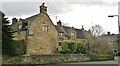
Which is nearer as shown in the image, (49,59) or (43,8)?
(49,59)

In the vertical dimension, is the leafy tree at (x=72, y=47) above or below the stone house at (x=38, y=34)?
below

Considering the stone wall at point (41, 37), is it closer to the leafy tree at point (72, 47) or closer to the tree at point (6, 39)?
the leafy tree at point (72, 47)

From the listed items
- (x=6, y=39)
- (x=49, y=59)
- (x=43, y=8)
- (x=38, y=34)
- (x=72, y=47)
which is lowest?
(x=49, y=59)

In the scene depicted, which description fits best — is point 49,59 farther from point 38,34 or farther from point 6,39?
point 38,34

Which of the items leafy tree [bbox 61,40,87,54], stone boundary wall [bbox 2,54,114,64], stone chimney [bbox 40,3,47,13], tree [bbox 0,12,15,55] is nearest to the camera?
tree [bbox 0,12,15,55]

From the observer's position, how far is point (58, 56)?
1788 inches

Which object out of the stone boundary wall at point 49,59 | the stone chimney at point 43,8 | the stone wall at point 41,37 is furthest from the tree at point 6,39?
the stone chimney at point 43,8

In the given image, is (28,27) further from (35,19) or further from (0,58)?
(0,58)

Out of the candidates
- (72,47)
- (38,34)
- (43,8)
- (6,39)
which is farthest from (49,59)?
(43,8)

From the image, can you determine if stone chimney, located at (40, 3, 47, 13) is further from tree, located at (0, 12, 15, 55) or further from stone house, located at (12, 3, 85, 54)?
tree, located at (0, 12, 15, 55)

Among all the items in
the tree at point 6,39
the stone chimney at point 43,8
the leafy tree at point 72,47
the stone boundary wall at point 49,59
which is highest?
the stone chimney at point 43,8

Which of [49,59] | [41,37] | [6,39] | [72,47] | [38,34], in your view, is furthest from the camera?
[72,47]

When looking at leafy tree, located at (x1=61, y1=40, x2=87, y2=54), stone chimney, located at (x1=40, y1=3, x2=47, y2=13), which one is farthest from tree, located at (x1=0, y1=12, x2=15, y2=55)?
leafy tree, located at (x1=61, y1=40, x2=87, y2=54)

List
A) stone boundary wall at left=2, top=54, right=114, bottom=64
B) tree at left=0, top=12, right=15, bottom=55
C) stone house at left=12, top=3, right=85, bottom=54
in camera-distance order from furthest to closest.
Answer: stone house at left=12, top=3, right=85, bottom=54, stone boundary wall at left=2, top=54, right=114, bottom=64, tree at left=0, top=12, right=15, bottom=55
